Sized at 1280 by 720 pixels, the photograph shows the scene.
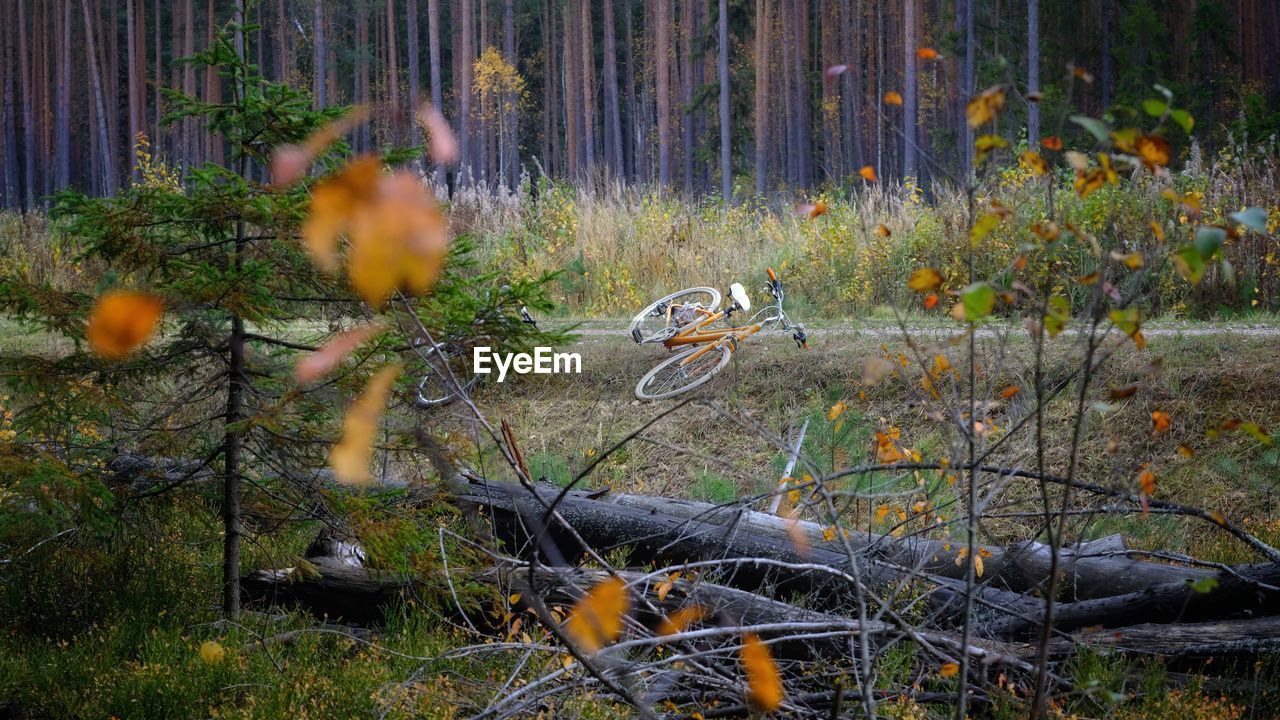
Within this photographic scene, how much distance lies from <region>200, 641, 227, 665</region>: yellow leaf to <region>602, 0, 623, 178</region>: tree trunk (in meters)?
30.5

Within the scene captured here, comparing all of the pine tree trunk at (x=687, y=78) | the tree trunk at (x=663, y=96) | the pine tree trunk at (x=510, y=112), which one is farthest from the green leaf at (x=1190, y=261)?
the pine tree trunk at (x=687, y=78)

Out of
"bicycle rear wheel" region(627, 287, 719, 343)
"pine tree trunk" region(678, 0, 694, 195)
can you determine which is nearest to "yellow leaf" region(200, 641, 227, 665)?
"bicycle rear wheel" region(627, 287, 719, 343)

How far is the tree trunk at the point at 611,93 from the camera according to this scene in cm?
3744

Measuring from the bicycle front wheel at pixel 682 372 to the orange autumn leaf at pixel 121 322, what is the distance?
17.5ft

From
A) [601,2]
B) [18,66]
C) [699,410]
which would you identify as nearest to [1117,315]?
[699,410]

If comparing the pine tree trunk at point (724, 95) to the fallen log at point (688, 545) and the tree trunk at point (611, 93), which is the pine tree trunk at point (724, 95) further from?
the fallen log at point (688, 545)

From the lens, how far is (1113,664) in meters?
4.03

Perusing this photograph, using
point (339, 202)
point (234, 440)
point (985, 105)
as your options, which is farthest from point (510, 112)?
point (339, 202)

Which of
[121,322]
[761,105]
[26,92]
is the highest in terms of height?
[26,92]

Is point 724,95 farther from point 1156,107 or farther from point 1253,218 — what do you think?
point 1253,218

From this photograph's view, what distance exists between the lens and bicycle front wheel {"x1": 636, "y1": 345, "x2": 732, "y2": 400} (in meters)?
9.14

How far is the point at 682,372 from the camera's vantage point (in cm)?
928

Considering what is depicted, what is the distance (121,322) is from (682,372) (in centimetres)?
732

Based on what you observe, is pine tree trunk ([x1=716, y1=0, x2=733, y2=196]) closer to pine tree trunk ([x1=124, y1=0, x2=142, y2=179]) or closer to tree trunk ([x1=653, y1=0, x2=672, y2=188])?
tree trunk ([x1=653, y1=0, x2=672, y2=188])
